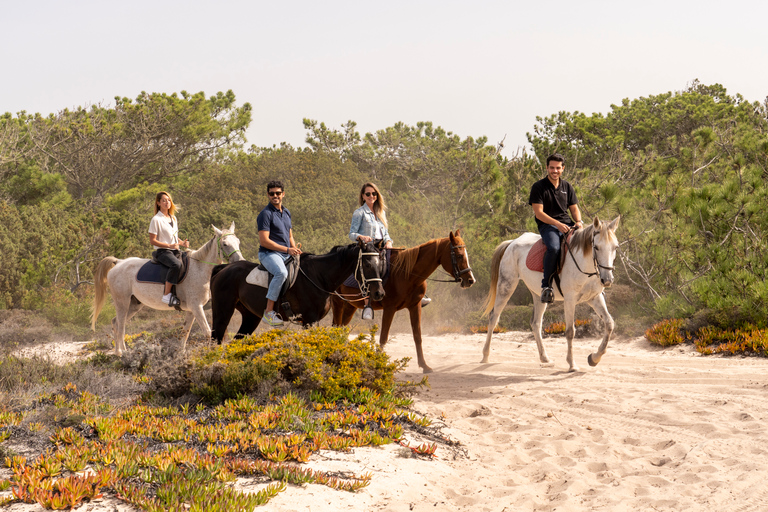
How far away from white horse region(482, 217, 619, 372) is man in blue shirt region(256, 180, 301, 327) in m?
3.88

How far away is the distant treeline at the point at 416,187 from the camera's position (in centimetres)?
1116

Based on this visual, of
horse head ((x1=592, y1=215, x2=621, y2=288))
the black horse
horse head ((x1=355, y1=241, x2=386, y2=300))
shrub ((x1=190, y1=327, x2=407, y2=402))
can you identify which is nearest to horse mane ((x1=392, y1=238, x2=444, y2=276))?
the black horse

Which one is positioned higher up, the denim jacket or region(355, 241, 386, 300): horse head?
the denim jacket

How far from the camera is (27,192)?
2831 centimetres

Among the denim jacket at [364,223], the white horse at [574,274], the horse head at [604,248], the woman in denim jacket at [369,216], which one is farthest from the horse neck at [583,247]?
the denim jacket at [364,223]

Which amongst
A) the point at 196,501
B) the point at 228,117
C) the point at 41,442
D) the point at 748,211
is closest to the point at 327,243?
the point at 748,211

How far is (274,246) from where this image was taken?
765 cm

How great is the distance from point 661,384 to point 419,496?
4.81m

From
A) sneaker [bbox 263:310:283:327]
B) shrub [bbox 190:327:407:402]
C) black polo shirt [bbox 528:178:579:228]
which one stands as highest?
black polo shirt [bbox 528:178:579:228]

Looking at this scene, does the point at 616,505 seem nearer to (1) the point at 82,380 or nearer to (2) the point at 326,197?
(1) the point at 82,380

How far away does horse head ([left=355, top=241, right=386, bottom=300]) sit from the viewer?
755cm

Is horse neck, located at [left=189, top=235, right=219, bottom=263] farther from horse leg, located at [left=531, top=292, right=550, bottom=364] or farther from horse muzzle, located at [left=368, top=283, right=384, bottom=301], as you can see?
horse leg, located at [left=531, top=292, right=550, bottom=364]

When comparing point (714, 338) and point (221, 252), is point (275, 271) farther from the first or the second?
point (714, 338)

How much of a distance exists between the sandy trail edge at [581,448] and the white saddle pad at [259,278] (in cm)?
249
